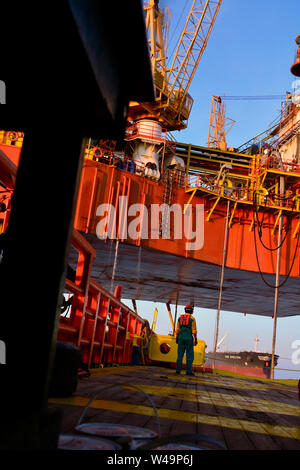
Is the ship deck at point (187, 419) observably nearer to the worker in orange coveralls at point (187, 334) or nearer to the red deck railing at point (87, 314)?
the red deck railing at point (87, 314)

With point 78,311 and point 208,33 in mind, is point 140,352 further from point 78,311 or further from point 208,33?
point 208,33

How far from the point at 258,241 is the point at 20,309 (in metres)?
24.6

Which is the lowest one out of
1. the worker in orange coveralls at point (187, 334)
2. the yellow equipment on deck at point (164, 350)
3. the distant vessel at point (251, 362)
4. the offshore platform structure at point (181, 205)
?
the distant vessel at point (251, 362)

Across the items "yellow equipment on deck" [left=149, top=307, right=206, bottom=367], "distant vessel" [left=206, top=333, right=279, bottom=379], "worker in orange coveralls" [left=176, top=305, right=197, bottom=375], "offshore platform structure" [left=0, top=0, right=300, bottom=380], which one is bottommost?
"distant vessel" [left=206, top=333, right=279, bottom=379]

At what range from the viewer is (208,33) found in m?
33.6

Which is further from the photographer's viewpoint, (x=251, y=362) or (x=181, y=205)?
(x=251, y=362)

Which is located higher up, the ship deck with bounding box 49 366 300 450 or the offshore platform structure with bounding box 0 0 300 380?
the offshore platform structure with bounding box 0 0 300 380

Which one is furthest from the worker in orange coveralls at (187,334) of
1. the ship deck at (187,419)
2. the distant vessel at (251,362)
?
the distant vessel at (251,362)

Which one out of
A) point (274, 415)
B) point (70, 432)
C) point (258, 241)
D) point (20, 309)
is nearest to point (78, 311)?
point (274, 415)

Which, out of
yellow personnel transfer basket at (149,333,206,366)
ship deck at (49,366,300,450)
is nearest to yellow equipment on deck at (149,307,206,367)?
yellow personnel transfer basket at (149,333,206,366)

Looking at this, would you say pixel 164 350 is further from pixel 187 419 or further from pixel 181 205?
pixel 187 419

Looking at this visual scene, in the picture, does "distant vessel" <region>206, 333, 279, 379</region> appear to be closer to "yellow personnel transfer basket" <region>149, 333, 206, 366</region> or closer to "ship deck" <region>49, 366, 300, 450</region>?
"yellow personnel transfer basket" <region>149, 333, 206, 366</region>

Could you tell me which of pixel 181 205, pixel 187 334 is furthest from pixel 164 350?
pixel 181 205

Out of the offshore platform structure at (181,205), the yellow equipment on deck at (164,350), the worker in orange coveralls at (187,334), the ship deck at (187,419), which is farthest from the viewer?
the offshore platform structure at (181,205)
